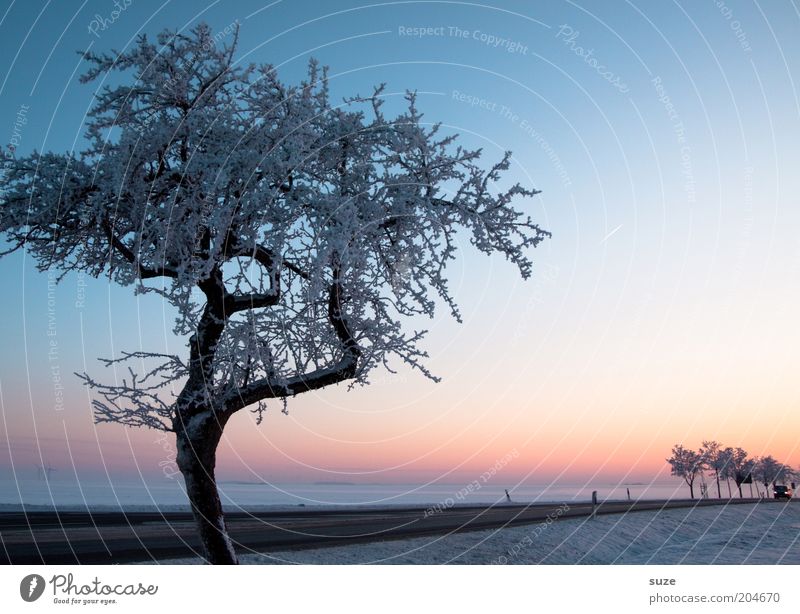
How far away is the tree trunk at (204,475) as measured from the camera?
14.8 m

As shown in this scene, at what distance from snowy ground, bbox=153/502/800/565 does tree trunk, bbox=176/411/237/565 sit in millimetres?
2792

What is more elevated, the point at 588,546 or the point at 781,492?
the point at 588,546

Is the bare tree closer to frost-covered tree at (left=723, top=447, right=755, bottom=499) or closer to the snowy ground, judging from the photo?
frost-covered tree at (left=723, top=447, right=755, bottom=499)

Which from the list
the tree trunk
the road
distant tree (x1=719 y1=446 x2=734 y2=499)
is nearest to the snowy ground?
the road

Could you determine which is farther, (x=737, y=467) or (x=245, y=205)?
(x=737, y=467)

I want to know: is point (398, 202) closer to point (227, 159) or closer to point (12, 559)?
point (227, 159)

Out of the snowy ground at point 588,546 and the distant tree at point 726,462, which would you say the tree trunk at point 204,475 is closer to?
the snowy ground at point 588,546

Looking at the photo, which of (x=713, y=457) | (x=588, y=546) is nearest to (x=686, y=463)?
(x=713, y=457)

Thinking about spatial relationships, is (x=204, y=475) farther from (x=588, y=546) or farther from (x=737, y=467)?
(x=737, y=467)

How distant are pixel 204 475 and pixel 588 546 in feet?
67.4

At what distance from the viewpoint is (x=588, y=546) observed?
31.0 metres

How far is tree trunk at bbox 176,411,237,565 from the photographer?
48.4 ft
